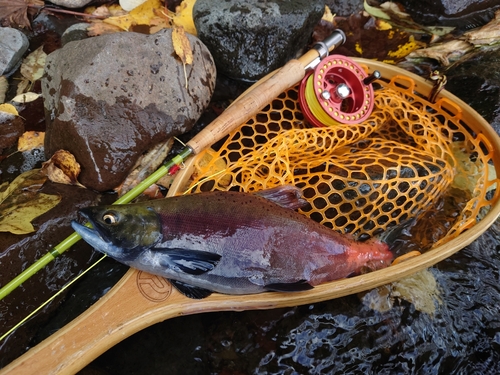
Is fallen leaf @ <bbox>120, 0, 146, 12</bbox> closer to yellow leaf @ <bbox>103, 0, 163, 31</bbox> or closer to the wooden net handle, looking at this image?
yellow leaf @ <bbox>103, 0, 163, 31</bbox>

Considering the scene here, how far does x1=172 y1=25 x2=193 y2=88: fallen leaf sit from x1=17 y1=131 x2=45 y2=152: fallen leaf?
5.70ft

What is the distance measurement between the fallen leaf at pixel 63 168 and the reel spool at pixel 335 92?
217cm

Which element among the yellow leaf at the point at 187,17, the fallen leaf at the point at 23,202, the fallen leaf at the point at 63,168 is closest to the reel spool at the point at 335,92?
the yellow leaf at the point at 187,17

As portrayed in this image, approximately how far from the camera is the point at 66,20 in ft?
16.5

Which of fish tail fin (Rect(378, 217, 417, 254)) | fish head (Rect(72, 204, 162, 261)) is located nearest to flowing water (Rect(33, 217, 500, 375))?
fish tail fin (Rect(378, 217, 417, 254))

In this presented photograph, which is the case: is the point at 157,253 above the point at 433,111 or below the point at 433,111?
below

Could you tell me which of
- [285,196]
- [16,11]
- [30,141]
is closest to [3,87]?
[30,141]

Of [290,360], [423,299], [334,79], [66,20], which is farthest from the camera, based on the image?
[66,20]

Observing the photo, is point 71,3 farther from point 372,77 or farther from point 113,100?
point 372,77

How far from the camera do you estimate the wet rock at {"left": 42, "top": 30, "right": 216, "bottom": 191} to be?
11.1 feet

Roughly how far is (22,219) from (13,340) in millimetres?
981

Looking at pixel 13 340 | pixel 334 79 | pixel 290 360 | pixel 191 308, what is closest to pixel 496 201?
pixel 334 79

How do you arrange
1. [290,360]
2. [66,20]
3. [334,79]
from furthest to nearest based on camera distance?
[66,20] → [334,79] → [290,360]

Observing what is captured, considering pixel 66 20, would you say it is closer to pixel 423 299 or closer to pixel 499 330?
pixel 423 299
